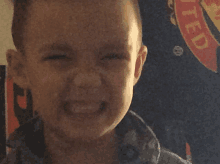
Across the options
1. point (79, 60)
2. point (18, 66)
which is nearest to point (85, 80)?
point (79, 60)

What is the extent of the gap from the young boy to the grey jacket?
Result: 0.15 feet

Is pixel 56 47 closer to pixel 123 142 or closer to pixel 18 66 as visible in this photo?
pixel 18 66

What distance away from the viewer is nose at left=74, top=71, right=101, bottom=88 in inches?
10.6

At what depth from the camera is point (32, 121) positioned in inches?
14.7

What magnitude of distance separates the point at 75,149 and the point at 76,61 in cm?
17

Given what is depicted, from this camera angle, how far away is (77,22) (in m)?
0.26

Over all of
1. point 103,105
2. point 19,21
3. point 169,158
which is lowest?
point 169,158

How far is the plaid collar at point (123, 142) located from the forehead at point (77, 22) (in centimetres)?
18

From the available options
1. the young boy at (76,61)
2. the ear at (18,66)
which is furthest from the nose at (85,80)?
the ear at (18,66)

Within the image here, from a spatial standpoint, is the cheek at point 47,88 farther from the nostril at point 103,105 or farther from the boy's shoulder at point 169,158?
the boy's shoulder at point 169,158

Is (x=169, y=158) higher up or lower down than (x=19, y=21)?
lower down

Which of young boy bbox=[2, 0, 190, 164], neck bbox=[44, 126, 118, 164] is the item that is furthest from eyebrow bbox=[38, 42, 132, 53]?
neck bbox=[44, 126, 118, 164]

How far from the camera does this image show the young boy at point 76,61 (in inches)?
10.4

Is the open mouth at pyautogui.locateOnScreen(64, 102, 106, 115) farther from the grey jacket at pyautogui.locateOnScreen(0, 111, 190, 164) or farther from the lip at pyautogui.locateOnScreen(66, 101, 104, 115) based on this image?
the grey jacket at pyautogui.locateOnScreen(0, 111, 190, 164)
